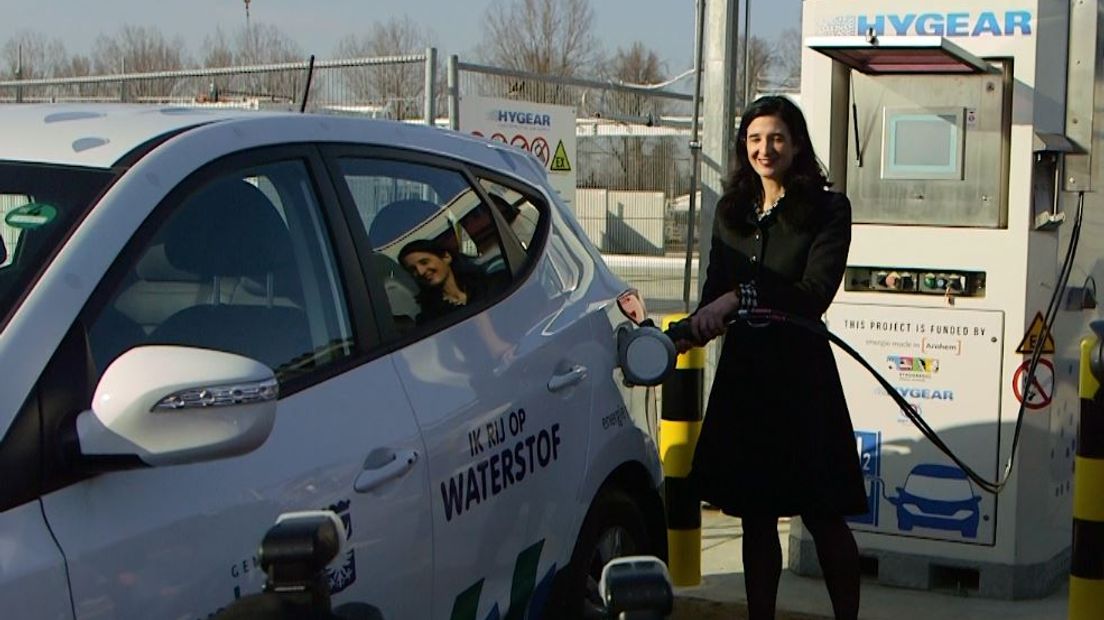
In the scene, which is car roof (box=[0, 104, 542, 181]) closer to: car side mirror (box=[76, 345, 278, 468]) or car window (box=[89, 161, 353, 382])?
car window (box=[89, 161, 353, 382])

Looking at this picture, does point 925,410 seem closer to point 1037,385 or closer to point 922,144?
point 1037,385

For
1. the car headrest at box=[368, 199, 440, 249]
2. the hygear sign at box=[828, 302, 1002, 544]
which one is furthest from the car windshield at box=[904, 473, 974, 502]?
the car headrest at box=[368, 199, 440, 249]

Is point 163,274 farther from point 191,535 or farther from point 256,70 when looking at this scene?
point 256,70

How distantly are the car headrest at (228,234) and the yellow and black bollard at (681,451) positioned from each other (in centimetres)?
258

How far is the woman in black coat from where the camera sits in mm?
4512

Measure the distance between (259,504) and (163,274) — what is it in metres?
0.46

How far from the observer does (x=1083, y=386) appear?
477cm

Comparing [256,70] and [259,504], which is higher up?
[256,70]

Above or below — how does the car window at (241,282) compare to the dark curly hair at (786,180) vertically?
below

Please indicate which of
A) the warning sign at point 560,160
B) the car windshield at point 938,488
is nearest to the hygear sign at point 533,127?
the warning sign at point 560,160

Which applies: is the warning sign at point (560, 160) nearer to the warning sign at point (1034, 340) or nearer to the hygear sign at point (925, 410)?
the hygear sign at point (925, 410)

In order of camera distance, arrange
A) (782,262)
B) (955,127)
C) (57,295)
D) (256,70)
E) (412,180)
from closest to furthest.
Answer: (57,295) → (412,180) → (782,262) → (955,127) → (256,70)

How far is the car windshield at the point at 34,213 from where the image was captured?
2.42 metres

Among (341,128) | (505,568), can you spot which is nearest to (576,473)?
(505,568)
